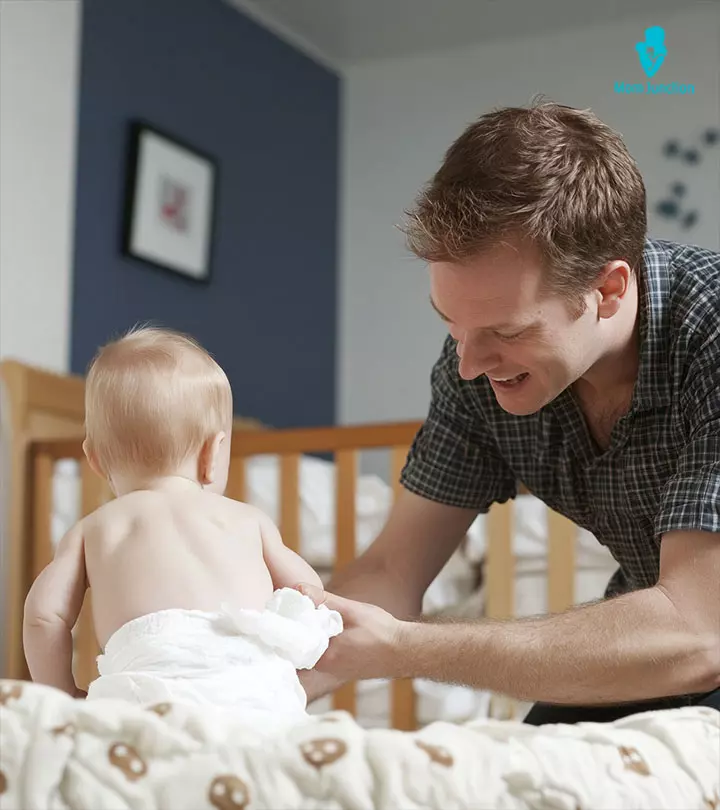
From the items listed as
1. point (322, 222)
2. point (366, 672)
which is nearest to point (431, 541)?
point (366, 672)

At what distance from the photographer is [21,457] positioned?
2.87 m

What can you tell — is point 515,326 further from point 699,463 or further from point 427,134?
point 427,134

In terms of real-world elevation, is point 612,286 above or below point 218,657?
above

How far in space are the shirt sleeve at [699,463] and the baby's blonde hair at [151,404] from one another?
472 millimetres

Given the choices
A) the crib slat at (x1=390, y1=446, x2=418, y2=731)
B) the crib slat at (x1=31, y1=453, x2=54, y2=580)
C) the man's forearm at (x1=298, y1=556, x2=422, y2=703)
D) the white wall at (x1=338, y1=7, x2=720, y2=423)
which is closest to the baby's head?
the man's forearm at (x1=298, y1=556, x2=422, y2=703)

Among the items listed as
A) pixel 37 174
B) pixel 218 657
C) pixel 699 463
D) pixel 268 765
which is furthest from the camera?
pixel 37 174

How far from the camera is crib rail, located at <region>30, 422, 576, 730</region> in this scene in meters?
2.42

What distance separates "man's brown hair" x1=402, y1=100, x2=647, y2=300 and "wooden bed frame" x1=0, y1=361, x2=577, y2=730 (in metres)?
1.13

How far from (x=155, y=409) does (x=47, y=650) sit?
246 mm

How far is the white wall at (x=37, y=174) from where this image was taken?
10.2ft

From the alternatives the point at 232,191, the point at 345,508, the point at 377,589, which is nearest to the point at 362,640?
the point at 377,589

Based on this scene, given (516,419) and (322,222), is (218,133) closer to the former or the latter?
(322,222)

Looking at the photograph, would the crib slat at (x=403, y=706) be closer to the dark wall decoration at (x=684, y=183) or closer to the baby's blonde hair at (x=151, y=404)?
the baby's blonde hair at (x=151, y=404)

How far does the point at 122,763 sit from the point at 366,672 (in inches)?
18.9
